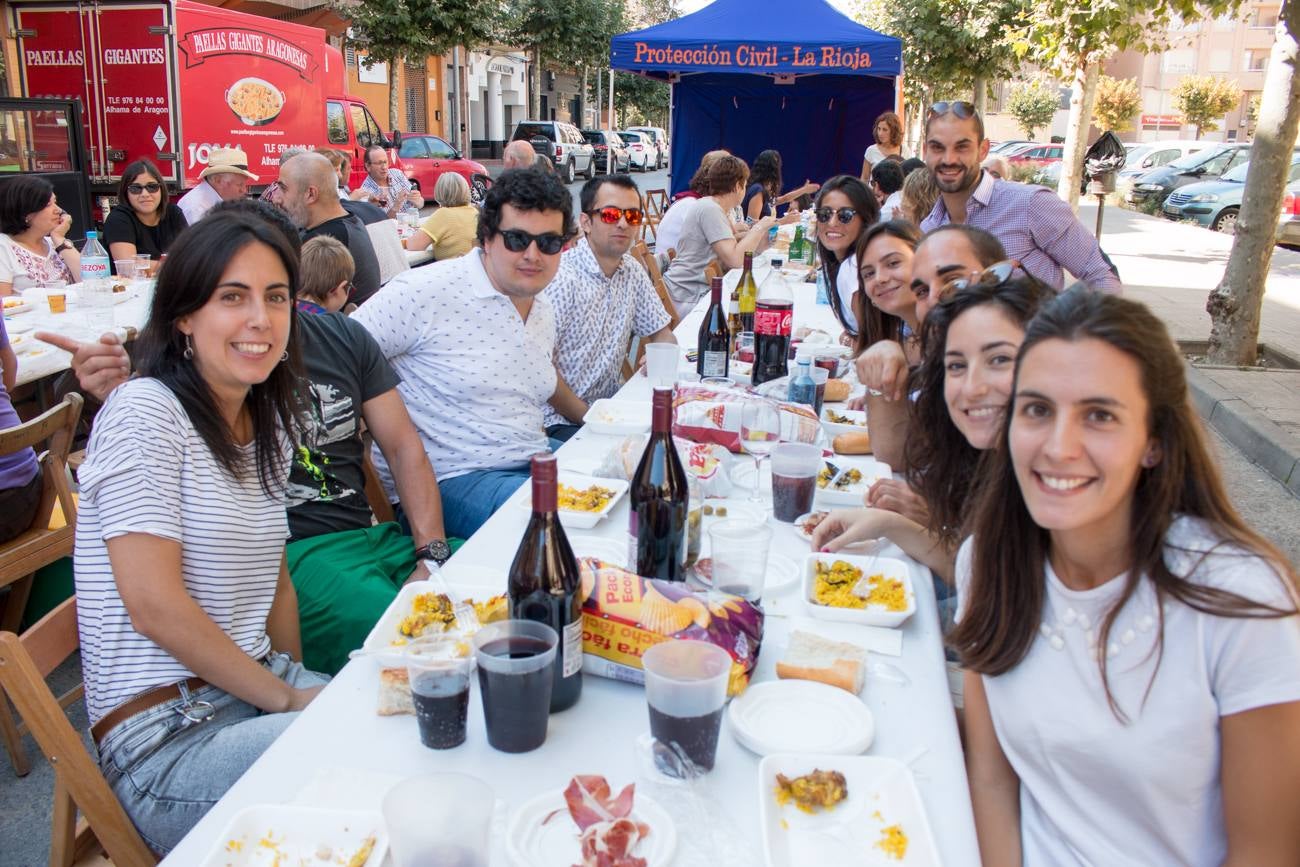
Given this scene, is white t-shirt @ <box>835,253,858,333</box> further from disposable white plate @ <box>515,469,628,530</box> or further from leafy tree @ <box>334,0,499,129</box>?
leafy tree @ <box>334,0,499,129</box>

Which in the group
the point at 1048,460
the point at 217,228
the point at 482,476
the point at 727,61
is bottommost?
the point at 482,476

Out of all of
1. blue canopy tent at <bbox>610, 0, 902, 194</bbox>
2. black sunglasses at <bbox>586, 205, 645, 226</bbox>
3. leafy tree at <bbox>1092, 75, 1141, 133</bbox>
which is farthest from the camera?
leafy tree at <bbox>1092, 75, 1141, 133</bbox>

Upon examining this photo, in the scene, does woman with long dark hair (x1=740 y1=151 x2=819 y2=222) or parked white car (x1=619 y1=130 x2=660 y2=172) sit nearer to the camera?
woman with long dark hair (x1=740 y1=151 x2=819 y2=222)

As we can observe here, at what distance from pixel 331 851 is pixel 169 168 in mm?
11444

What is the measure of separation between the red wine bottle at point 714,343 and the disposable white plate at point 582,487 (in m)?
1.39

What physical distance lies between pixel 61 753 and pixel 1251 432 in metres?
6.50

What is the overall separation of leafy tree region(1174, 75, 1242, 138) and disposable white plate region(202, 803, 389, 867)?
141ft

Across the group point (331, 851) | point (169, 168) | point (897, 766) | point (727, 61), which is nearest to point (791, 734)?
point (897, 766)

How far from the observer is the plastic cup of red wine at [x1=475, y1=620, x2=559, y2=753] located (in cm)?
141

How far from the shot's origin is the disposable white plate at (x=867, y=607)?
1.91 metres

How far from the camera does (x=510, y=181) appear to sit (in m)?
3.24

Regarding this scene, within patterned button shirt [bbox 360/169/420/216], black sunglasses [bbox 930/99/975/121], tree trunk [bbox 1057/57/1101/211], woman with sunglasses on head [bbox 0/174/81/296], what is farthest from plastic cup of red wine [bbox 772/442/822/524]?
tree trunk [bbox 1057/57/1101/211]

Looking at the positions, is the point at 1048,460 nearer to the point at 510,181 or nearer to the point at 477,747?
the point at 477,747

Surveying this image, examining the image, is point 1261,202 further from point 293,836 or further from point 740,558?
point 293,836
